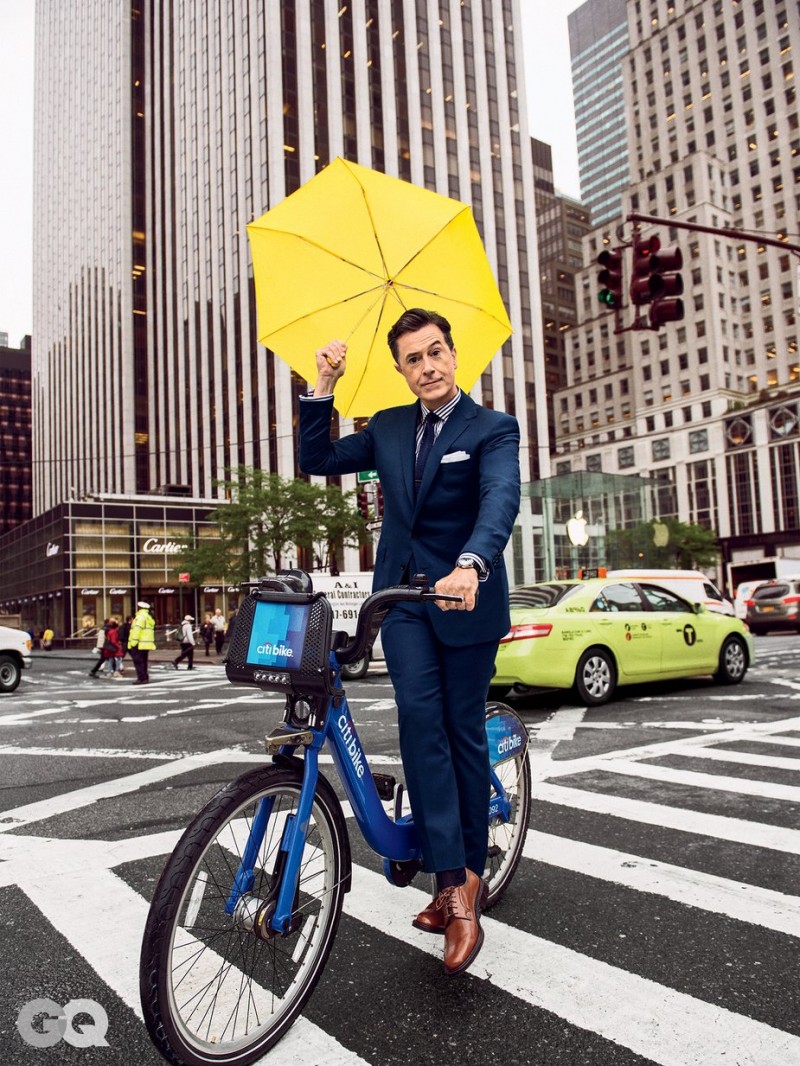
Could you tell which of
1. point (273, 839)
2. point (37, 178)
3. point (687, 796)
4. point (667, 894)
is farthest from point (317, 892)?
point (37, 178)

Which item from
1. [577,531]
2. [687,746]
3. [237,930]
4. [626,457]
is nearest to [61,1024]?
[237,930]

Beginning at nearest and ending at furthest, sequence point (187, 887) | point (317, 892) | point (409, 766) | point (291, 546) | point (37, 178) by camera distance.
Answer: point (187, 887)
point (317, 892)
point (409, 766)
point (291, 546)
point (37, 178)

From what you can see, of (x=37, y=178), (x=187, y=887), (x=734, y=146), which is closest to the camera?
(x=187, y=887)

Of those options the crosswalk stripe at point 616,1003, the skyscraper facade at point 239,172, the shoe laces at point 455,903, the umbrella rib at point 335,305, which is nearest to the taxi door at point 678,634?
the umbrella rib at point 335,305

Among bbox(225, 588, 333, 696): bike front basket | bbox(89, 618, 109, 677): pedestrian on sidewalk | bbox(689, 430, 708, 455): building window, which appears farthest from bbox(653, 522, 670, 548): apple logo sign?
bbox(689, 430, 708, 455): building window

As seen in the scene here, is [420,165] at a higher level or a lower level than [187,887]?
higher

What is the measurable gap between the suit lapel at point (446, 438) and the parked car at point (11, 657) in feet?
52.6

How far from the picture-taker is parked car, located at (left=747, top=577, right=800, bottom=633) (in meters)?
27.6

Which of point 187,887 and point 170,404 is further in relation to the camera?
point 170,404

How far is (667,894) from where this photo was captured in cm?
344

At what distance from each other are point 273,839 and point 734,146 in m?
116

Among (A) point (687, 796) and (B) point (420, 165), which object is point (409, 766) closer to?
(A) point (687, 796)

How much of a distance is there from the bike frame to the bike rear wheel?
655mm

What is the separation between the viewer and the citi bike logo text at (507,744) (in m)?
3.35
